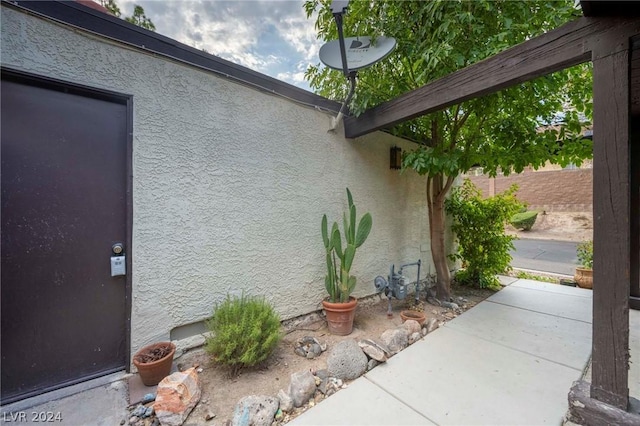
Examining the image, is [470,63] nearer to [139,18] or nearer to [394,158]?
[394,158]

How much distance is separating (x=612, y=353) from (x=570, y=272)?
6712mm

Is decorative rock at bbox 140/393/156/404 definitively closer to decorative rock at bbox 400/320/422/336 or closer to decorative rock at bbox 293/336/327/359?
decorative rock at bbox 293/336/327/359

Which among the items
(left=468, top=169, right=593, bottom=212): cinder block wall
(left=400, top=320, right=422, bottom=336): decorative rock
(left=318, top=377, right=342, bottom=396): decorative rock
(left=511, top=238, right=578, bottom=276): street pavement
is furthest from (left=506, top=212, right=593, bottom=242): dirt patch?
(left=318, top=377, right=342, bottom=396): decorative rock

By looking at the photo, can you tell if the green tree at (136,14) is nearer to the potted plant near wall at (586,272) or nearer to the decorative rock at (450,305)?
the decorative rock at (450,305)

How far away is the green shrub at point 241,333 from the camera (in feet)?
7.28

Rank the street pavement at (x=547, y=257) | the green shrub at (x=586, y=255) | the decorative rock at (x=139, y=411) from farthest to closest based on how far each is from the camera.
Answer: the street pavement at (x=547, y=257) → the green shrub at (x=586, y=255) → the decorative rock at (x=139, y=411)

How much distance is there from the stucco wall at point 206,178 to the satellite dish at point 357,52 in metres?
0.64

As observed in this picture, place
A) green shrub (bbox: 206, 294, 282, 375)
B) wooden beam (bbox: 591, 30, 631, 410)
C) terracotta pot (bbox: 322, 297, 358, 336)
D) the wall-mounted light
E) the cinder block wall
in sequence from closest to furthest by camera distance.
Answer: wooden beam (bbox: 591, 30, 631, 410) < green shrub (bbox: 206, 294, 282, 375) < terracotta pot (bbox: 322, 297, 358, 336) < the wall-mounted light < the cinder block wall

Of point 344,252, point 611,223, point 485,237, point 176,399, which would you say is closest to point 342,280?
point 344,252

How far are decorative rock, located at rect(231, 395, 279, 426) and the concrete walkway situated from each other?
0.63 ft

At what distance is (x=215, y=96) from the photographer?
8.61 feet


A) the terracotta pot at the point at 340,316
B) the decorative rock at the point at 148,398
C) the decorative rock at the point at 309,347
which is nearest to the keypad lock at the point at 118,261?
the decorative rock at the point at 148,398

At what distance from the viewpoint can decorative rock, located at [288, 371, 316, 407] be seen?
1.95 meters

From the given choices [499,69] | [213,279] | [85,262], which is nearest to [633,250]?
[499,69]
